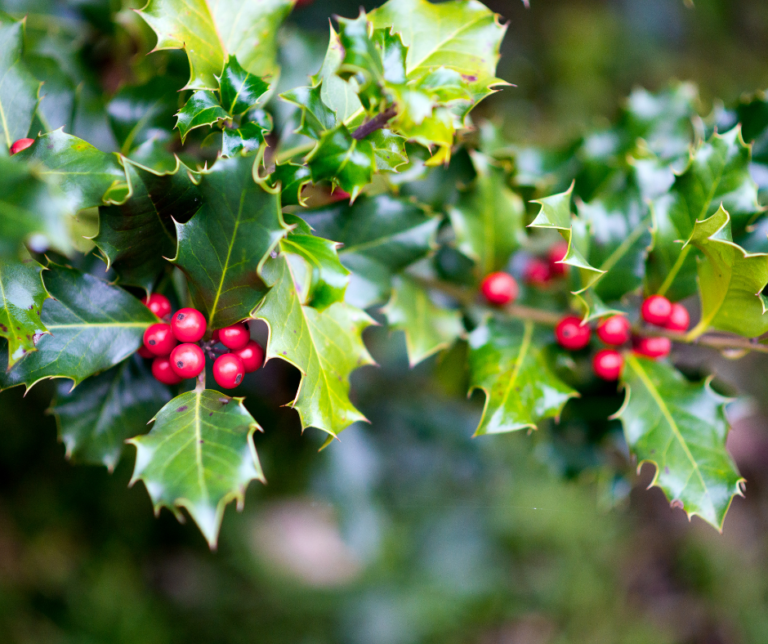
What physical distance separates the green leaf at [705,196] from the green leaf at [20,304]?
3.39ft

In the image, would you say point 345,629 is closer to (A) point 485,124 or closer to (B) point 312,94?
(A) point 485,124

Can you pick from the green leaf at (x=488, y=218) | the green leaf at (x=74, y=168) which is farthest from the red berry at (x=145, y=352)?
the green leaf at (x=488, y=218)

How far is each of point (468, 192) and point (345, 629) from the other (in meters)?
2.09

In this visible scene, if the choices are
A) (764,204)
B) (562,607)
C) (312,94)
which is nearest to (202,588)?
(562,607)

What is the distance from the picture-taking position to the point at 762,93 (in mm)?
1164

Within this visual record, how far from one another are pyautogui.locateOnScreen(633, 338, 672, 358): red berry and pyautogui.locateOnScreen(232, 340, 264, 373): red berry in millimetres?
794

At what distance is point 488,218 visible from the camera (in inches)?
49.6

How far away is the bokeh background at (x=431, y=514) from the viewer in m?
1.86

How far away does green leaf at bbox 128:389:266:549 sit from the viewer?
635 mm

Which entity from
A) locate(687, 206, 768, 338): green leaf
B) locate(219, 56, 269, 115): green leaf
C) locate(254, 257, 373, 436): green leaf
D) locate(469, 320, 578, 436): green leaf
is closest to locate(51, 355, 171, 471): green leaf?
locate(254, 257, 373, 436): green leaf

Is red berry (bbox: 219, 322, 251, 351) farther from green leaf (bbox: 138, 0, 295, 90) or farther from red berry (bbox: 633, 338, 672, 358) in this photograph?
red berry (bbox: 633, 338, 672, 358)

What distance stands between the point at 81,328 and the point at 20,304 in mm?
108

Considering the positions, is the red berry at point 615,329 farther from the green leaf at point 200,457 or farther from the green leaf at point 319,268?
the green leaf at point 200,457

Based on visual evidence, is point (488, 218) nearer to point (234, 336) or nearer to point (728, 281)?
point (728, 281)
